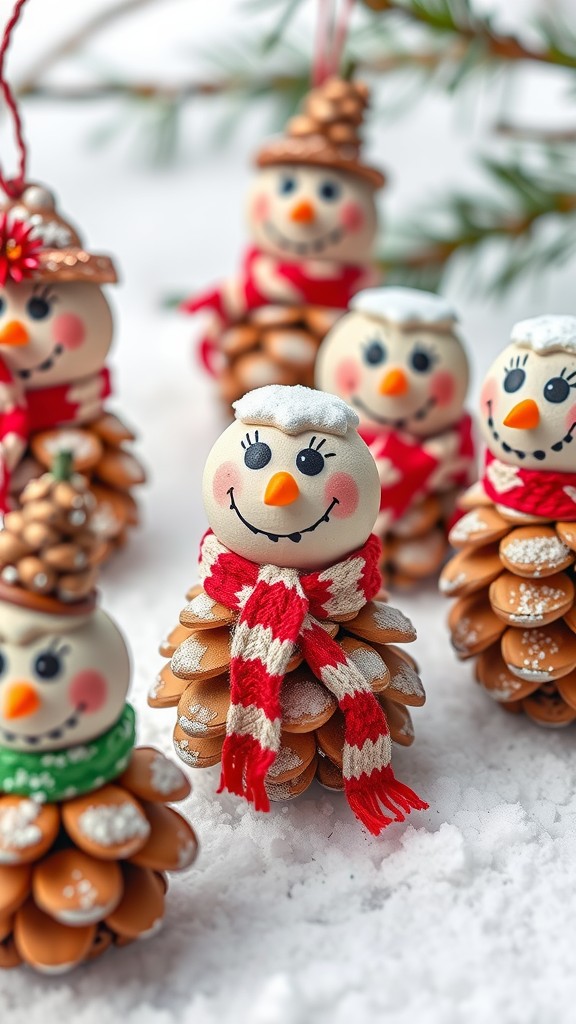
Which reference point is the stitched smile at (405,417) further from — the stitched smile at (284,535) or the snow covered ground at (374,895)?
the stitched smile at (284,535)

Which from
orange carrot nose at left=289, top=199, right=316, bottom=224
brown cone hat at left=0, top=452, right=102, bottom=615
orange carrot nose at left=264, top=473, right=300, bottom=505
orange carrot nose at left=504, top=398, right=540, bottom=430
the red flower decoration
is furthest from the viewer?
orange carrot nose at left=289, top=199, right=316, bottom=224

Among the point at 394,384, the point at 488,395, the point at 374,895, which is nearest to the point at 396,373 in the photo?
the point at 394,384

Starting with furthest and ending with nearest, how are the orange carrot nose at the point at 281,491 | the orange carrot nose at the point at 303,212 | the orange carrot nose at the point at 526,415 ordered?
1. the orange carrot nose at the point at 303,212
2. the orange carrot nose at the point at 526,415
3. the orange carrot nose at the point at 281,491

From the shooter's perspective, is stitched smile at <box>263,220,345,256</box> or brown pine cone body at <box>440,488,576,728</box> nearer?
brown pine cone body at <box>440,488,576,728</box>

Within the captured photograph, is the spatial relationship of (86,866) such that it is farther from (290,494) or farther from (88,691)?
(290,494)

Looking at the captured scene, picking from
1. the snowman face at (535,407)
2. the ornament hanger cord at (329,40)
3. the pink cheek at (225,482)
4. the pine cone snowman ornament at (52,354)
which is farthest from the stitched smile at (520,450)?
the ornament hanger cord at (329,40)

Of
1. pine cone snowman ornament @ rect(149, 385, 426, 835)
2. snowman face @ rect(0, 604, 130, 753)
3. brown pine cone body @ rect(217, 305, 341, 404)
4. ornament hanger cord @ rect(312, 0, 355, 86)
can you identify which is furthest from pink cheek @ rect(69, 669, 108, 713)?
ornament hanger cord @ rect(312, 0, 355, 86)

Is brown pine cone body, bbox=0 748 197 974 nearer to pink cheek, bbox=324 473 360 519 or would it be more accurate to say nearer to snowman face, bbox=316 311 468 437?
pink cheek, bbox=324 473 360 519
